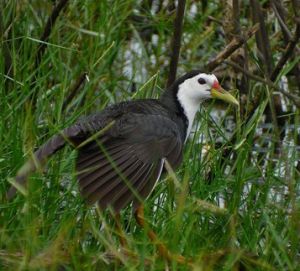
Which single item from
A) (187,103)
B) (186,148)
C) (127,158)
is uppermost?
(187,103)

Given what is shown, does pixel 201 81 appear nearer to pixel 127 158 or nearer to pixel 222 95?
pixel 222 95

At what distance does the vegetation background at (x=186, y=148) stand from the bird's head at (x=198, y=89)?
83 millimetres

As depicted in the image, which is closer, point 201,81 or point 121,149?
point 121,149

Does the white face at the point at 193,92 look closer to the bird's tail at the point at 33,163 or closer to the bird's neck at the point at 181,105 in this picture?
the bird's neck at the point at 181,105

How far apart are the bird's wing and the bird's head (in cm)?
37

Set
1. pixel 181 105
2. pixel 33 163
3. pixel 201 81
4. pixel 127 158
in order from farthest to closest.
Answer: pixel 201 81 → pixel 181 105 → pixel 127 158 → pixel 33 163

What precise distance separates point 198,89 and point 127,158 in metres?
0.93

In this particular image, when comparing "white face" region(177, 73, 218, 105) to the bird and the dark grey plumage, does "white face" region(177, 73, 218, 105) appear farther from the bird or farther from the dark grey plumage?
the dark grey plumage

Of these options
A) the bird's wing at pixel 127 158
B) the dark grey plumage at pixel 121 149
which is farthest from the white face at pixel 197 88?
the bird's wing at pixel 127 158

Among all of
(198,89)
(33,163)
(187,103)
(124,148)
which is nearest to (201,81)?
(198,89)

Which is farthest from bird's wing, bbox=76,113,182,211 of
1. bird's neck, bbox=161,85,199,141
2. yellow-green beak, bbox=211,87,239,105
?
yellow-green beak, bbox=211,87,239,105

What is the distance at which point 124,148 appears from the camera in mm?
4602

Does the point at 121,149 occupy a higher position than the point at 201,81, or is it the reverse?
the point at 201,81

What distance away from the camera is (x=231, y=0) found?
5.67 metres
